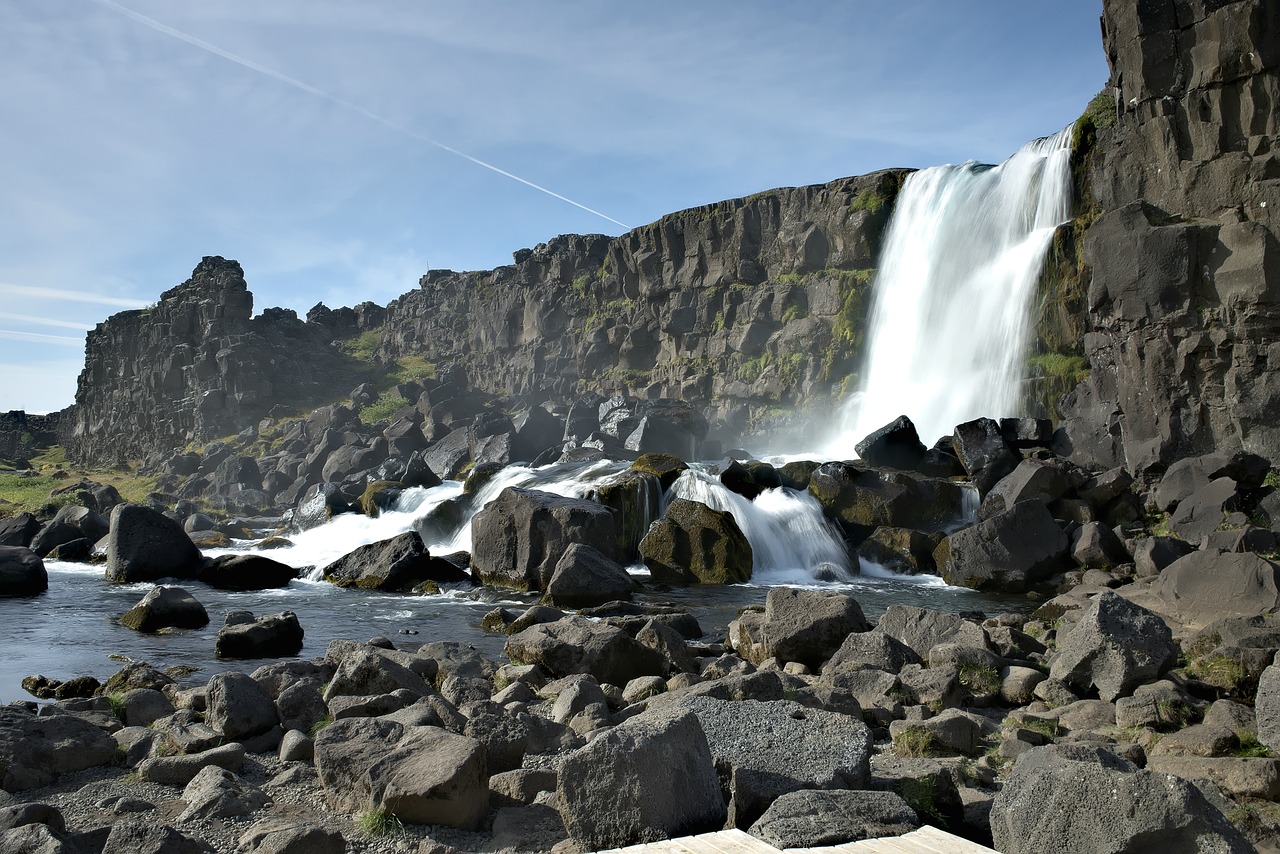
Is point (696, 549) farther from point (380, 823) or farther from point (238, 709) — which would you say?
point (380, 823)

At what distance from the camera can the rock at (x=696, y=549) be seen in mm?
22812

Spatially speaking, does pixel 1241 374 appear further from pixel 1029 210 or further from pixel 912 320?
pixel 912 320

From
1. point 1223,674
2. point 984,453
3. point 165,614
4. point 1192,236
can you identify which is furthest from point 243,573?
point 1192,236

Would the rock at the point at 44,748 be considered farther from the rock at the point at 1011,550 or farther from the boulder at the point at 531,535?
the rock at the point at 1011,550

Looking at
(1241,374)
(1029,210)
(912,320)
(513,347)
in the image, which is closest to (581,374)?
(513,347)

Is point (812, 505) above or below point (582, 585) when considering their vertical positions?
above

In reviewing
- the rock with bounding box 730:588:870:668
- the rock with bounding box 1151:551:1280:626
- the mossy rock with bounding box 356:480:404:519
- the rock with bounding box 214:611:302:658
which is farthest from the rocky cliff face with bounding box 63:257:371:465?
the rock with bounding box 1151:551:1280:626

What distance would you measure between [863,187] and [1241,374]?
3577cm

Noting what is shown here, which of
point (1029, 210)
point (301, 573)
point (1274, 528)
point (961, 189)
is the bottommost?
point (301, 573)

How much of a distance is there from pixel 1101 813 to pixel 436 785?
4.03 m

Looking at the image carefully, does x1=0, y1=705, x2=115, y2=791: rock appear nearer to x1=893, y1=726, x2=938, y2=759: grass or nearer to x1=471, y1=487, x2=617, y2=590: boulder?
x1=893, y1=726, x2=938, y2=759: grass

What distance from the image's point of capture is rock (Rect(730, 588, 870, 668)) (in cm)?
1221

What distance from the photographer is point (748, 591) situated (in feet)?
70.2

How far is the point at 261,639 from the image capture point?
47.8 ft
